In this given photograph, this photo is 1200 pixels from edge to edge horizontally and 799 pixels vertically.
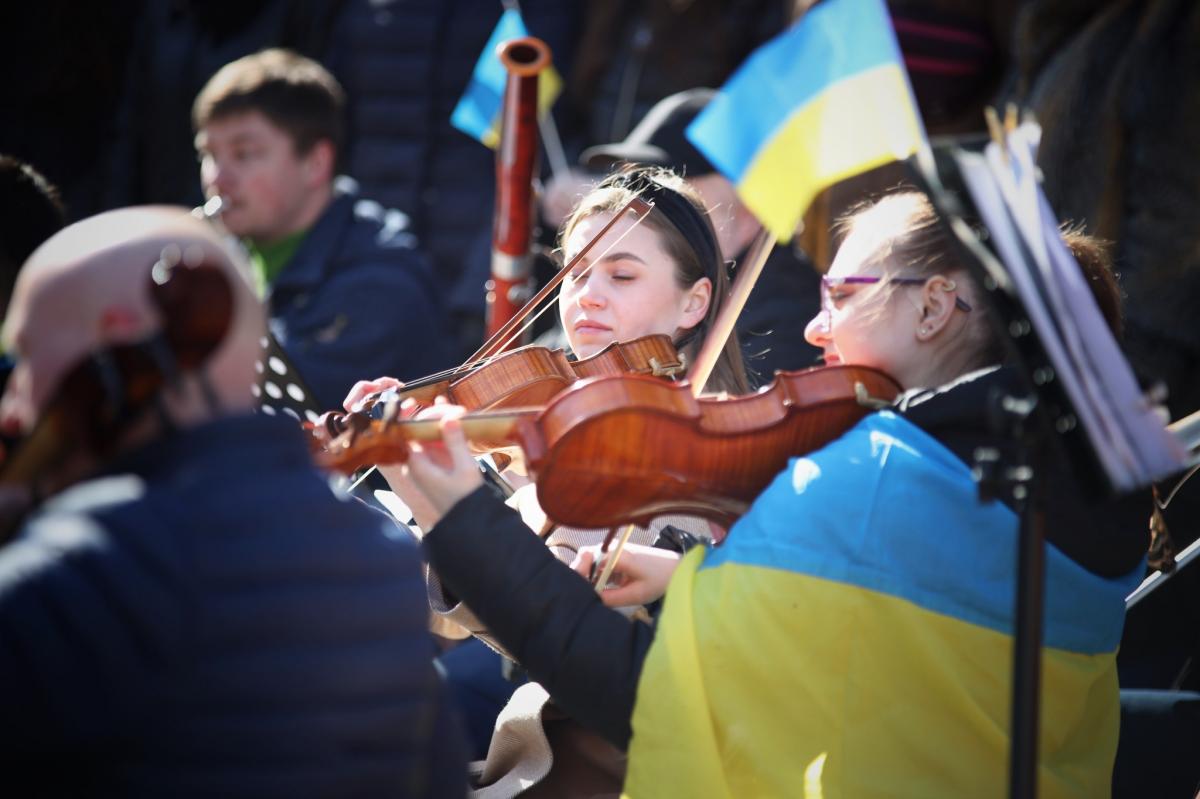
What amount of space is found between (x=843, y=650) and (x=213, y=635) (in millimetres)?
966

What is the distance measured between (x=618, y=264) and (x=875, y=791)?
1.39m

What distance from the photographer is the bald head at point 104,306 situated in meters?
1.41

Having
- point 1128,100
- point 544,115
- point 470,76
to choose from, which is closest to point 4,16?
point 470,76

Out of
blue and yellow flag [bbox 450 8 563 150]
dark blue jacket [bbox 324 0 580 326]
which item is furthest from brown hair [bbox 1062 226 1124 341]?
dark blue jacket [bbox 324 0 580 326]

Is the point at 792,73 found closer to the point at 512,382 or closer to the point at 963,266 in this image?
the point at 963,266

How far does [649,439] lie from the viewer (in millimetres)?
2068

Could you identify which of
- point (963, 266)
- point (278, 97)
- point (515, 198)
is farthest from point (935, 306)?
point (278, 97)

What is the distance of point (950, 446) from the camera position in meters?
2.11

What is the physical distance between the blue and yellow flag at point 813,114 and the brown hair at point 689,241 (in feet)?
2.26

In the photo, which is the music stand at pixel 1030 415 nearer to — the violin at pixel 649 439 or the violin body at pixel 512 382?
the violin at pixel 649 439

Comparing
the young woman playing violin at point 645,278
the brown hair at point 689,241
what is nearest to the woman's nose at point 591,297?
the young woman playing violin at point 645,278

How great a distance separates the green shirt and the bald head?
10.7 feet

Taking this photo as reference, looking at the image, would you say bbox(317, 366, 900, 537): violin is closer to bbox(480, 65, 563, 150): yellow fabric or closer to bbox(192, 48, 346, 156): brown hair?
bbox(480, 65, 563, 150): yellow fabric

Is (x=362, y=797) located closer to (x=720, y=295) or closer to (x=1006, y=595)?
(x=1006, y=595)
